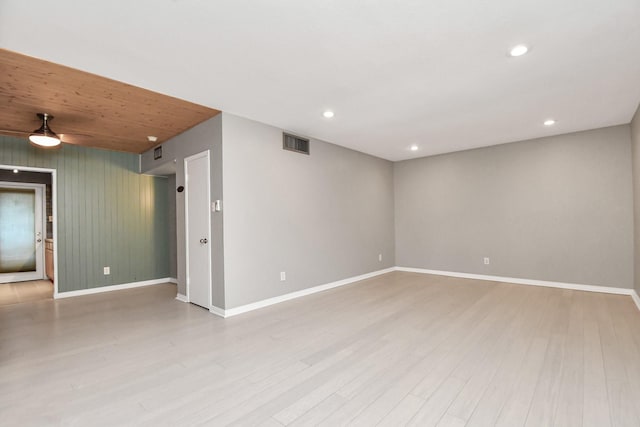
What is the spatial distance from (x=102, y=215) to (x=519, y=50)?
6.28m

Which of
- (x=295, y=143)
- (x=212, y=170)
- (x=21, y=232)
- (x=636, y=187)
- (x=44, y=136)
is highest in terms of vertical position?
(x=295, y=143)

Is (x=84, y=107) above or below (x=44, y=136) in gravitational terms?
above

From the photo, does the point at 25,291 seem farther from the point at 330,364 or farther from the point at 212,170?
the point at 330,364

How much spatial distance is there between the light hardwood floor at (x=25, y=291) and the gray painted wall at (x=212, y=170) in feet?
7.86

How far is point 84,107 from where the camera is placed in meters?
3.37

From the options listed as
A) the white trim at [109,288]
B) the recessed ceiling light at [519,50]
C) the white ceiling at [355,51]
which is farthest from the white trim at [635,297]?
the white trim at [109,288]

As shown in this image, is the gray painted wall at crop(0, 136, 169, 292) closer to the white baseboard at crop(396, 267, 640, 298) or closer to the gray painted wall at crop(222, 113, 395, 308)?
the gray painted wall at crop(222, 113, 395, 308)

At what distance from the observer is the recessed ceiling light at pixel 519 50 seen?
2317 mm

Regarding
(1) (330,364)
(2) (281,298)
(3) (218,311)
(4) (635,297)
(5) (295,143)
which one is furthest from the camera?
(5) (295,143)

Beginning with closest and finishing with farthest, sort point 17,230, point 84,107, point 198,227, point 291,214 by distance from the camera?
point 84,107, point 198,227, point 291,214, point 17,230

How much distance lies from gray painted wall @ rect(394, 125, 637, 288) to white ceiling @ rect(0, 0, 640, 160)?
3.52 ft

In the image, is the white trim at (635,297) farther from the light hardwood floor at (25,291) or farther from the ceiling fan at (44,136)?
the light hardwood floor at (25,291)

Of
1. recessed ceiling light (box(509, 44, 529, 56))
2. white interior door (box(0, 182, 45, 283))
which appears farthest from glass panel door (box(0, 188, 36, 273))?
recessed ceiling light (box(509, 44, 529, 56))

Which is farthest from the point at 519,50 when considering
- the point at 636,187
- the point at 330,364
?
the point at 636,187
